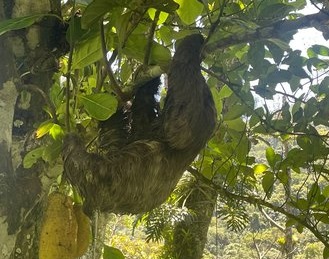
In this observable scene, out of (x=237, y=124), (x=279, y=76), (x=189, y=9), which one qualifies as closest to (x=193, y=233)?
(x=237, y=124)

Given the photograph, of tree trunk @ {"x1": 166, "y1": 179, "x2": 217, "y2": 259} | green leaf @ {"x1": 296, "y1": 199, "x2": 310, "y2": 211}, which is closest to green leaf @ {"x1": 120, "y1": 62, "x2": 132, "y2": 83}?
green leaf @ {"x1": 296, "y1": 199, "x2": 310, "y2": 211}

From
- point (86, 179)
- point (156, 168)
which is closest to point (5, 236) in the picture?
point (86, 179)

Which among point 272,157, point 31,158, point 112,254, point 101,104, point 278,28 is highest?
point 278,28

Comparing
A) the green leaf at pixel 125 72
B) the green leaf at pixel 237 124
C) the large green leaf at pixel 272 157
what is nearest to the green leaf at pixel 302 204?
the large green leaf at pixel 272 157

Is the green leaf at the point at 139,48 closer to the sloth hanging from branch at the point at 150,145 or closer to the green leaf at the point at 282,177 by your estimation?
the sloth hanging from branch at the point at 150,145

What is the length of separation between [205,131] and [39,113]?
1.76 feet

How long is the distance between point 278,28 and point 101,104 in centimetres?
48

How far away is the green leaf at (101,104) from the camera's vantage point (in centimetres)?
118

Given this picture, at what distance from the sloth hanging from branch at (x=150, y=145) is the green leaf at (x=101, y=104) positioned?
0.57 ft

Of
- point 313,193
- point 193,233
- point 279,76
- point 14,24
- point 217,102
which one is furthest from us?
point 193,233

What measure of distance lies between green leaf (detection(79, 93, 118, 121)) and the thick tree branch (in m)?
0.33

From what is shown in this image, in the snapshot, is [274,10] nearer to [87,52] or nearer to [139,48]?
[139,48]

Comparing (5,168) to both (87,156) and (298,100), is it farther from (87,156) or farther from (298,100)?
(298,100)

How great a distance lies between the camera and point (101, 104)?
1185 mm
